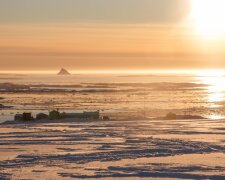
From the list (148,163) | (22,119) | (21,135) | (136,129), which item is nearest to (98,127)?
(136,129)

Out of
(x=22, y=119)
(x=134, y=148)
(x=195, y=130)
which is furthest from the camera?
(x=22, y=119)

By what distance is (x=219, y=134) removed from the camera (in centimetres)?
2480

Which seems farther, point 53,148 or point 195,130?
point 195,130

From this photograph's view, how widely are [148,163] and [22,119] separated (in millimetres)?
18602

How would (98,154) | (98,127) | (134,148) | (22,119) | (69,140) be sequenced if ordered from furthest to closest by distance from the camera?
(22,119) < (98,127) < (69,140) < (134,148) < (98,154)

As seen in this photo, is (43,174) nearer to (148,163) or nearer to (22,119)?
(148,163)

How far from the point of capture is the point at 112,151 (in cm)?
1955

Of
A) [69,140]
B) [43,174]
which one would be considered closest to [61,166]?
[43,174]

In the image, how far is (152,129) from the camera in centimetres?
2745

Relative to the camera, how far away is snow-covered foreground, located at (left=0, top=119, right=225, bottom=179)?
610 inches

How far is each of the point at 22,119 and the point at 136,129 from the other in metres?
9.73

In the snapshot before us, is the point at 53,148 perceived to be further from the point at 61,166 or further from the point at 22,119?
the point at 22,119

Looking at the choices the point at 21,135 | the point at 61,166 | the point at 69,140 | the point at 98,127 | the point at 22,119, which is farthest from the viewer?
the point at 22,119

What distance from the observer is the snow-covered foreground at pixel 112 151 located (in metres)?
15.5
